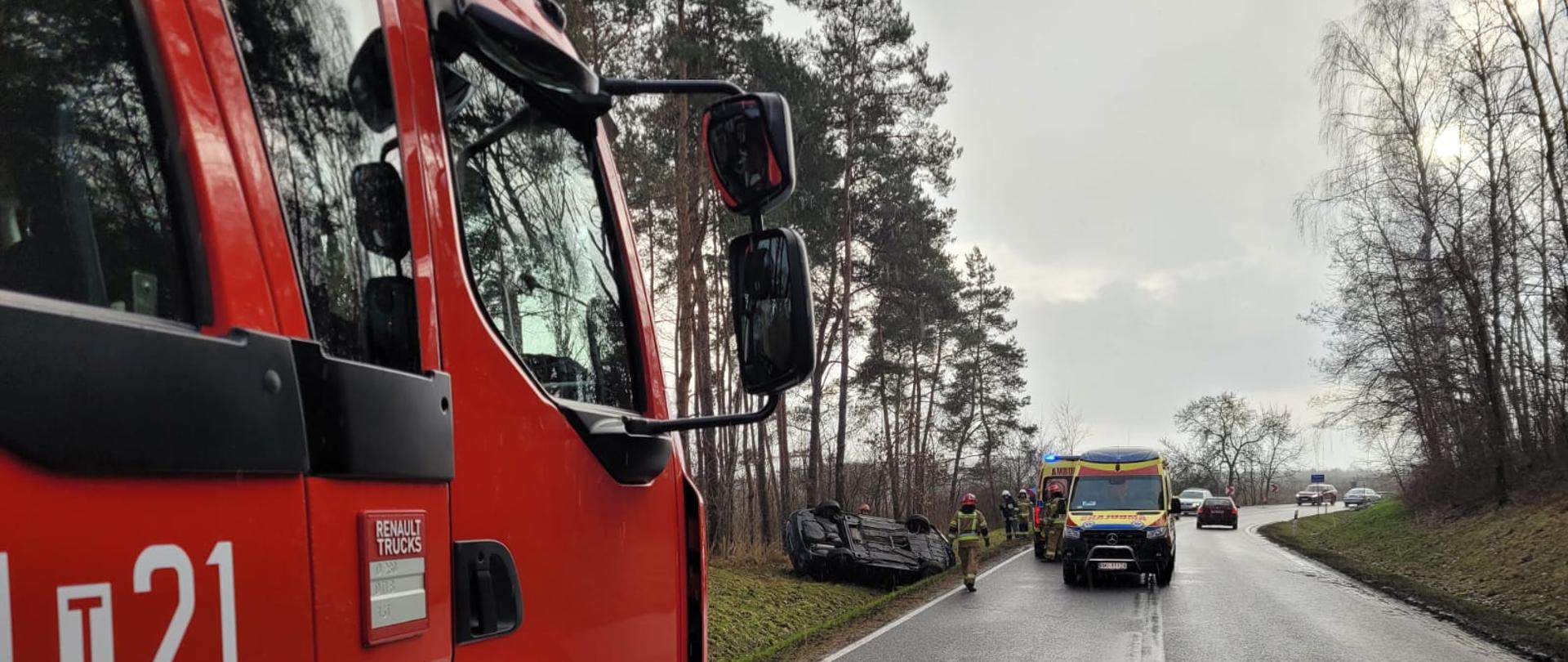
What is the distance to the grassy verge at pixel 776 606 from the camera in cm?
1227

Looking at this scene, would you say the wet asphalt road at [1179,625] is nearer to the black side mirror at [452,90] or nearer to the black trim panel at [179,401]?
the black side mirror at [452,90]

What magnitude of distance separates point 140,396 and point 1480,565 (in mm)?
23620

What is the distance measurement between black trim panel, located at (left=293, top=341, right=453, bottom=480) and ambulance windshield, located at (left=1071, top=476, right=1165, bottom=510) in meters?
18.5

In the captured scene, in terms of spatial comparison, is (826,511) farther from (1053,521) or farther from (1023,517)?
(1023,517)

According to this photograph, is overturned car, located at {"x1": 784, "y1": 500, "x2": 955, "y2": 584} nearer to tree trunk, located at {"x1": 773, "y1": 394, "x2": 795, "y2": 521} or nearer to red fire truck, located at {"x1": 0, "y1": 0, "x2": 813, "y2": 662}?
tree trunk, located at {"x1": 773, "y1": 394, "x2": 795, "y2": 521}

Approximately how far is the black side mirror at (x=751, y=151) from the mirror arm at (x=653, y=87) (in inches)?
2.1

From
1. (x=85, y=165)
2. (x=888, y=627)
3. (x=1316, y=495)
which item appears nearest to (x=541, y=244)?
(x=85, y=165)

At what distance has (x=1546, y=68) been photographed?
67.9ft

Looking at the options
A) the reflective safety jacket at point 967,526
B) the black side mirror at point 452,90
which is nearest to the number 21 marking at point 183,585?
the black side mirror at point 452,90

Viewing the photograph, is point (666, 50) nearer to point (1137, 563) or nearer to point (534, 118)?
point (1137, 563)

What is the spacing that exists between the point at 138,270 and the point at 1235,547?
103 ft

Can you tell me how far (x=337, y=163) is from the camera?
1749 millimetres

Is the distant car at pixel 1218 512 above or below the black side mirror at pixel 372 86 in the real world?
below

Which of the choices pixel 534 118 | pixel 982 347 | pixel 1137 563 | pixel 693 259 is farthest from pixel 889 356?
pixel 534 118
